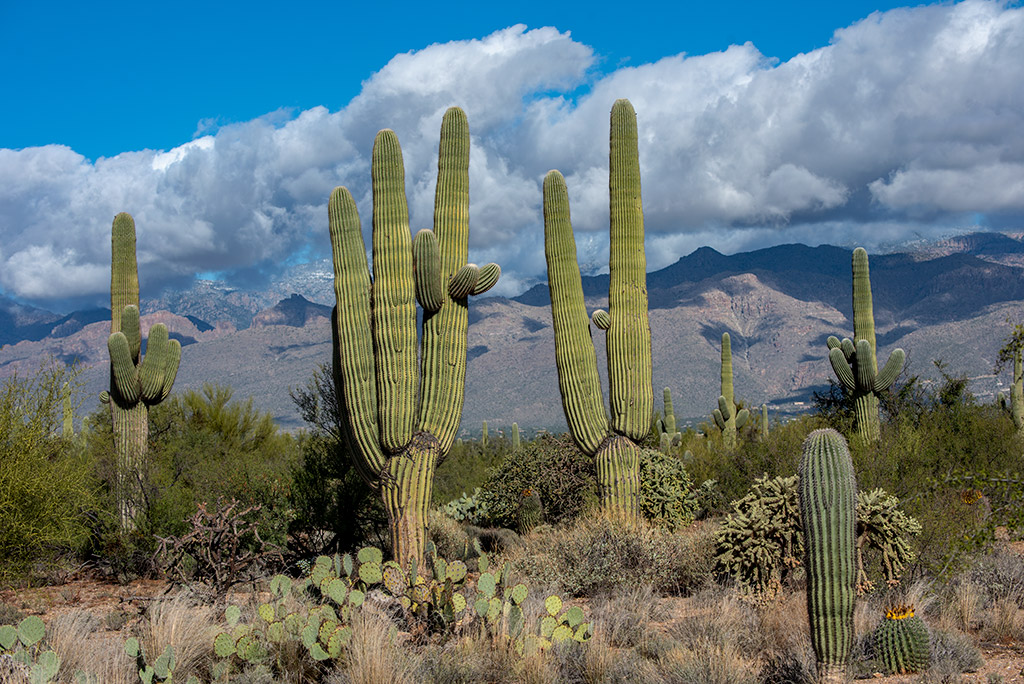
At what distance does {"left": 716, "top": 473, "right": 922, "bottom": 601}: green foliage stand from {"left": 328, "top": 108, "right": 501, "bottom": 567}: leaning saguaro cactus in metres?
4.34

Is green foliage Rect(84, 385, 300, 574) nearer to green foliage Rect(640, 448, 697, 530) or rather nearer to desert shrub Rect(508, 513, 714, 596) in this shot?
desert shrub Rect(508, 513, 714, 596)

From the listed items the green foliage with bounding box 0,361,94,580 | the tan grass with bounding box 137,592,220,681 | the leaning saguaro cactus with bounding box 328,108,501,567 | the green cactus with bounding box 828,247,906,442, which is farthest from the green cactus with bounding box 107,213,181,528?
the green cactus with bounding box 828,247,906,442

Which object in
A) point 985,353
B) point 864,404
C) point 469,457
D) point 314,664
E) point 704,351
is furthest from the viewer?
point 704,351

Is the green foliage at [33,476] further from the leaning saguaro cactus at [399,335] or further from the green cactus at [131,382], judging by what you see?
the leaning saguaro cactus at [399,335]

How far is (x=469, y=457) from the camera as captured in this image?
1079 inches

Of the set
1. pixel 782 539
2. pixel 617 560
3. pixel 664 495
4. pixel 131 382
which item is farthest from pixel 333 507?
pixel 782 539

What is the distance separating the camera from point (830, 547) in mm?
7090

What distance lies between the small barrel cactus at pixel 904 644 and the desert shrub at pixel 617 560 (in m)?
3.18

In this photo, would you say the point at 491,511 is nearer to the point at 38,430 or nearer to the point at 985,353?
the point at 38,430

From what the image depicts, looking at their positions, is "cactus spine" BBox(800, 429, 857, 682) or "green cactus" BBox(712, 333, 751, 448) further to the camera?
"green cactus" BBox(712, 333, 751, 448)

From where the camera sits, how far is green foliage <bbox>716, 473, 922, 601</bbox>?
928 cm

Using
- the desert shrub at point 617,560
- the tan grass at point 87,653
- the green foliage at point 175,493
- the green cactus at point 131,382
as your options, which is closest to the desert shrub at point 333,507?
the green foliage at point 175,493

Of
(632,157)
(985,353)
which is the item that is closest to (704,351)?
(985,353)

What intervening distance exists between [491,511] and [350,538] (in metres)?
3.60
